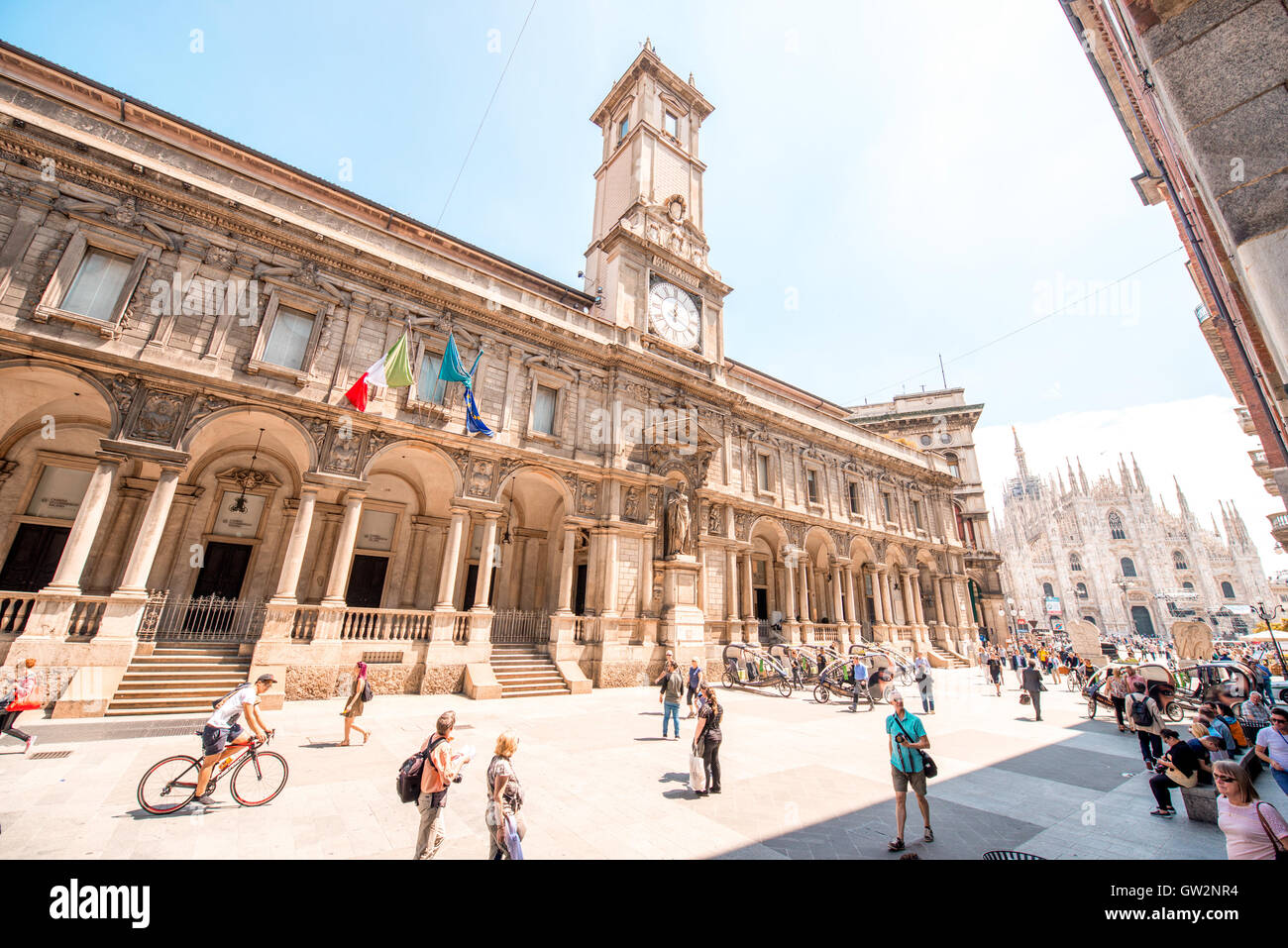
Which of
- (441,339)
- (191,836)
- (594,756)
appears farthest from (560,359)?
(191,836)

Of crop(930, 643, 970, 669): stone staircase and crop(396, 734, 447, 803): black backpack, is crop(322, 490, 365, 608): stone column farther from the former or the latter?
crop(930, 643, 970, 669): stone staircase

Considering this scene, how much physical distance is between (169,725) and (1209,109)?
598 inches

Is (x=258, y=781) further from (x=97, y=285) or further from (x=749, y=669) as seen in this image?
(x=749, y=669)

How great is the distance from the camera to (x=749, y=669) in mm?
17250

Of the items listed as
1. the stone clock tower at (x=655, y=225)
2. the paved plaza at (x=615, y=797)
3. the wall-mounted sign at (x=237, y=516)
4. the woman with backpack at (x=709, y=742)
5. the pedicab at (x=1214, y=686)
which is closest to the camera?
the paved plaza at (x=615, y=797)

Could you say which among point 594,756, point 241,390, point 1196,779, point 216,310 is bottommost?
point 594,756

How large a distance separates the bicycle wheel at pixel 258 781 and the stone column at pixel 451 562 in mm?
7692

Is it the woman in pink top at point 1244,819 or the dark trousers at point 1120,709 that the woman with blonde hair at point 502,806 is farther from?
the dark trousers at point 1120,709

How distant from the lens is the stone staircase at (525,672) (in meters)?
13.6

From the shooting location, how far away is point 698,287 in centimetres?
2255

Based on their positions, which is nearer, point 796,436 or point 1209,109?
point 1209,109

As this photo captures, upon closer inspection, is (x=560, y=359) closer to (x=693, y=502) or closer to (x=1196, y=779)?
(x=693, y=502)

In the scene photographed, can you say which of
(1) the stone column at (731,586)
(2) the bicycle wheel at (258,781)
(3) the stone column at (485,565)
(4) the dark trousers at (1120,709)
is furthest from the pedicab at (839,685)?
(2) the bicycle wheel at (258,781)
